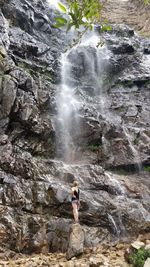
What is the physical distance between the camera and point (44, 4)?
2595 cm

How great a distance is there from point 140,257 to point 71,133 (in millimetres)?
8768

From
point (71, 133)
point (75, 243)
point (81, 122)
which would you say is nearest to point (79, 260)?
point (75, 243)

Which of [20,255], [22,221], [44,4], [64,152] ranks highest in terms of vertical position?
[44,4]

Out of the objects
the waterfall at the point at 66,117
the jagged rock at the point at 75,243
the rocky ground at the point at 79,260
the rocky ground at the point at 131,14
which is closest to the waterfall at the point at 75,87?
the waterfall at the point at 66,117

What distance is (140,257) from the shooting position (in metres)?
7.36

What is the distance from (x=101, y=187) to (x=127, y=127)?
5.46 meters

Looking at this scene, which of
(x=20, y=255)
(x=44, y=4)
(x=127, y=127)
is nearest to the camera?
(x=20, y=255)

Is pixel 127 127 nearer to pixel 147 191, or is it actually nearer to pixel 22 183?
pixel 147 191

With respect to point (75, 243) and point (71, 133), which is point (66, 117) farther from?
point (75, 243)

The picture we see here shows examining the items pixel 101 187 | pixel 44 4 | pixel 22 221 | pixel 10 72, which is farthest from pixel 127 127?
pixel 44 4

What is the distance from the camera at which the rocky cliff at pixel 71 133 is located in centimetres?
1023

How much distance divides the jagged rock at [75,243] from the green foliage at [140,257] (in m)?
1.48

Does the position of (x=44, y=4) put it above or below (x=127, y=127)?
above

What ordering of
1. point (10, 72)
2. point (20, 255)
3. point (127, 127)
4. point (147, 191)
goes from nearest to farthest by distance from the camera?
point (20, 255) → point (147, 191) → point (10, 72) → point (127, 127)
